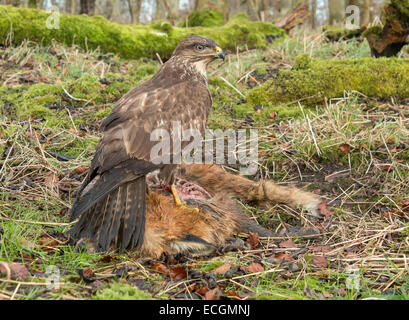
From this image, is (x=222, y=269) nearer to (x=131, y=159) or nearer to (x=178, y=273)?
(x=178, y=273)

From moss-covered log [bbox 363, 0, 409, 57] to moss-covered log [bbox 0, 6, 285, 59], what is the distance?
340cm

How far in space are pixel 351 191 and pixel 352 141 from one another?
32.1 inches

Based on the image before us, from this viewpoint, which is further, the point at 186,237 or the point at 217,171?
the point at 217,171

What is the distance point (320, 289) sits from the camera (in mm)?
2912

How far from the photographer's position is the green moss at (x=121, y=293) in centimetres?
252

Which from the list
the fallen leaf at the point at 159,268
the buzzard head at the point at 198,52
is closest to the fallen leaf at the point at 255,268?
the fallen leaf at the point at 159,268

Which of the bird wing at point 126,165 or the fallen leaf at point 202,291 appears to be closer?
the fallen leaf at point 202,291

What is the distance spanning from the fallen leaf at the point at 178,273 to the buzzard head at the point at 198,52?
87.8 inches

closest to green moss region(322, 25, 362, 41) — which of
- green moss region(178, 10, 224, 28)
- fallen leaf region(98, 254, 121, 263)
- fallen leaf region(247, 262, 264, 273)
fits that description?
green moss region(178, 10, 224, 28)

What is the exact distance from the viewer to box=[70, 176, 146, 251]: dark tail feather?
10.5ft

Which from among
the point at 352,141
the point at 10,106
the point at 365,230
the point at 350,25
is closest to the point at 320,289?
the point at 365,230

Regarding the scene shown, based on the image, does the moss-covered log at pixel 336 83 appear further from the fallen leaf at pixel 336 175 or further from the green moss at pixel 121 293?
the green moss at pixel 121 293

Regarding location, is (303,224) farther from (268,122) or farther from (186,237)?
(268,122)

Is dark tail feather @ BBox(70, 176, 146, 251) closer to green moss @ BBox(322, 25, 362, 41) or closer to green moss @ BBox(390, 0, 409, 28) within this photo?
green moss @ BBox(390, 0, 409, 28)
